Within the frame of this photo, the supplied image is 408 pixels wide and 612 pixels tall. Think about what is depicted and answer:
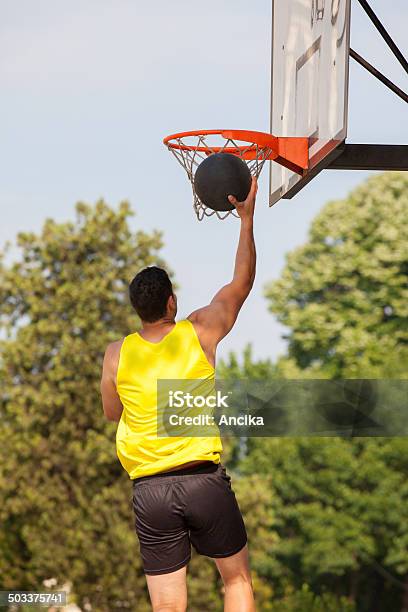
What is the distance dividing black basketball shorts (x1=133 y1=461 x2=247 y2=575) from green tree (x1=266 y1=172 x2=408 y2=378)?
25.8 meters

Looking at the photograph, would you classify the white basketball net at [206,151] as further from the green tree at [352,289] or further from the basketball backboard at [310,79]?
the green tree at [352,289]

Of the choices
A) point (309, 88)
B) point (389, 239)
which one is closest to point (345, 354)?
point (389, 239)

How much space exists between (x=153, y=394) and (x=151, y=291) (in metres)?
0.43

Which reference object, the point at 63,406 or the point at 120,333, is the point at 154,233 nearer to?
the point at 120,333

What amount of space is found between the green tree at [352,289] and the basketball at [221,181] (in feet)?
82.9

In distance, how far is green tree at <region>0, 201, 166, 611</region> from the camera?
2455cm

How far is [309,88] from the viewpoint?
6551 mm

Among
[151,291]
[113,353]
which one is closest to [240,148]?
[151,291]

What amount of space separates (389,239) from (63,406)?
407 inches

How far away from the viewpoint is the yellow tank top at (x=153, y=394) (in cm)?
481

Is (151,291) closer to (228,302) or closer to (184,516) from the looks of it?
(228,302)

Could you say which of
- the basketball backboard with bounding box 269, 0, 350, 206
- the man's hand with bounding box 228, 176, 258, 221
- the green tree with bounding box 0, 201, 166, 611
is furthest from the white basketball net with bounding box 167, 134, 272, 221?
the green tree with bounding box 0, 201, 166, 611

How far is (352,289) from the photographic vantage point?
31656mm

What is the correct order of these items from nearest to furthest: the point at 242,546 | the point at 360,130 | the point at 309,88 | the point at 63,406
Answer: the point at 242,546 < the point at 309,88 < the point at 63,406 < the point at 360,130
